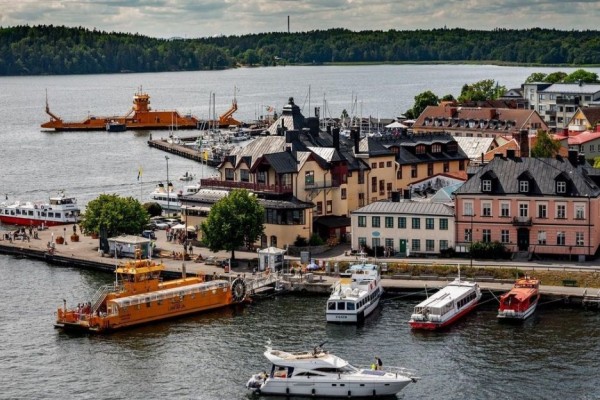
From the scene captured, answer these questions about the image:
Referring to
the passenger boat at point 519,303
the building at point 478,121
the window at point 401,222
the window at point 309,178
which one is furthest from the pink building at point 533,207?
the building at point 478,121

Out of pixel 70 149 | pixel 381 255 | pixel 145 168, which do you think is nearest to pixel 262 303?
pixel 381 255

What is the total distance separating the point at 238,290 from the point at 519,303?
17.0m

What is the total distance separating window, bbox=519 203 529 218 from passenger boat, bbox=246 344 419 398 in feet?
86.9

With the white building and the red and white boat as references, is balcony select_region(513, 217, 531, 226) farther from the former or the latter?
the red and white boat

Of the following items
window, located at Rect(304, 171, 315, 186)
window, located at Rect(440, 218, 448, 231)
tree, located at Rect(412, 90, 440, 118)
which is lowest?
window, located at Rect(440, 218, 448, 231)

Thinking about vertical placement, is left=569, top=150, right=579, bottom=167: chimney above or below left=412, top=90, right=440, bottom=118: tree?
below

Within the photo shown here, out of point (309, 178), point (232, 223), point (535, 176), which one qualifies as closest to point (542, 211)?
point (535, 176)

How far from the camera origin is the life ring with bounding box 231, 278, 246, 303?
75938 mm

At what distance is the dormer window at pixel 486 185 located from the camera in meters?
83.8

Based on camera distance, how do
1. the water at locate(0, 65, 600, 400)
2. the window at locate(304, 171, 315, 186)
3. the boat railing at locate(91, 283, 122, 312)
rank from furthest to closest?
1. the window at locate(304, 171, 315, 186)
2. the boat railing at locate(91, 283, 122, 312)
3. the water at locate(0, 65, 600, 400)

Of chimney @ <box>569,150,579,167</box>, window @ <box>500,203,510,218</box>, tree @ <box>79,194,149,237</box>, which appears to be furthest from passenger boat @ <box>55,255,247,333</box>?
chimney @ <box>569,150,579,167</box>

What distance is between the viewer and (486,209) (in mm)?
83625

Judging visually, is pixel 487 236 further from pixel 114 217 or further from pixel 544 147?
pixel 544 147

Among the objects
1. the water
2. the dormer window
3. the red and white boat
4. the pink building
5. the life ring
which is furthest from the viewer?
the red and white boat
